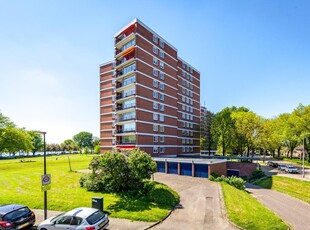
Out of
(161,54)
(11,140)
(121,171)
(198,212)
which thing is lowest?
(198,212)

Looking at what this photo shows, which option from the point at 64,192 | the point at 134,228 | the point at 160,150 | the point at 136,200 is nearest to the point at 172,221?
the point at 134,228

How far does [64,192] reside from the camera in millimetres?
21109

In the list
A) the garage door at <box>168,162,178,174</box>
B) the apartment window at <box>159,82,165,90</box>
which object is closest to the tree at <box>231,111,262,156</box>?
the apartment window at <box>159,82,165,90</box>

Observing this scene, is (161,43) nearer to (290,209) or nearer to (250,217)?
(290,209)

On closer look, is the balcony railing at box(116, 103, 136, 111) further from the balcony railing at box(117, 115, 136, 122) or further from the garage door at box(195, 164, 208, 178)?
the garage door at box(195, 164, 208, 178)

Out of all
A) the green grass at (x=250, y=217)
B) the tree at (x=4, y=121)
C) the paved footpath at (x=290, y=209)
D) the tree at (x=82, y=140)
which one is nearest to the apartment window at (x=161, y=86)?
the paved footpath at (x=290, y=209)

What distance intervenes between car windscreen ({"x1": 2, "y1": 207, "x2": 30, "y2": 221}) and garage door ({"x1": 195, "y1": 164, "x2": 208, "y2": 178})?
2436cm

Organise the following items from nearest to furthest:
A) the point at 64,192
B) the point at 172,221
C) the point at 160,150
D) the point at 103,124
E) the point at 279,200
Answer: the point at 172,221 < the point at 64,192 < the point at 279,200 < the point at 160,150 < the point at 103,124

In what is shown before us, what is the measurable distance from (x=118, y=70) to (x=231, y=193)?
3518 cm

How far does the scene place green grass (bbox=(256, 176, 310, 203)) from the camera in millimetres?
28750

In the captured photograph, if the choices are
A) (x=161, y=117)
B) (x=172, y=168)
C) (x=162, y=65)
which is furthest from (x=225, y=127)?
(x=172, y=168)

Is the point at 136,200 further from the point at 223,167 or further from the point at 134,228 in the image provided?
the point at 223,167

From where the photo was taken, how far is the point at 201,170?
32219mm

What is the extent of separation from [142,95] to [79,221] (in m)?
32.1
